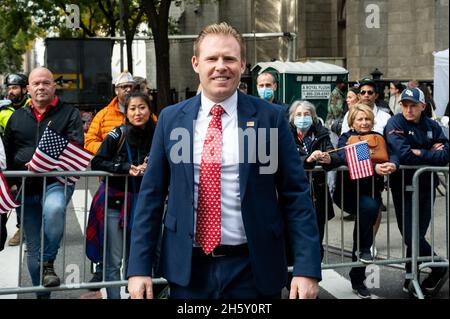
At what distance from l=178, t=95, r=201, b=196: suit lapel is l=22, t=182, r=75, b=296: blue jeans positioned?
337cm

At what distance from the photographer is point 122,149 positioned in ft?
24.1

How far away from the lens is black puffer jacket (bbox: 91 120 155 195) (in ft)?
23.9

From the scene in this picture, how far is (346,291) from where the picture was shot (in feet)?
26.9

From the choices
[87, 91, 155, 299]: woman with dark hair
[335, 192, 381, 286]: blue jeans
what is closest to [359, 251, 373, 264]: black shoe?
[335, 192, 381, 286]: blue jeans

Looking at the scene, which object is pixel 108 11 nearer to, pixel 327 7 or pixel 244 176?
pixel 327 7

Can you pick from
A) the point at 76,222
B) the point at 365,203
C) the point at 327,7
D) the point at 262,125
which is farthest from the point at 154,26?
the point at 262,125

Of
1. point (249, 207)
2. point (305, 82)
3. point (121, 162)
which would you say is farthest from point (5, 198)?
point (305, 82)

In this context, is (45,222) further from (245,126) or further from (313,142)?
(245,126)

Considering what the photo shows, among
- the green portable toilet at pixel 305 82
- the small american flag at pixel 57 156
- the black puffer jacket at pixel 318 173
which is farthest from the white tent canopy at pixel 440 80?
the green portable toilet at pixel 305 82

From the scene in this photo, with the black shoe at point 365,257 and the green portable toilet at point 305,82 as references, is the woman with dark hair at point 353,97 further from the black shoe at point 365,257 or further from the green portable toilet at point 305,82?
the green portable toilet at point 305,82

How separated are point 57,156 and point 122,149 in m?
0.56

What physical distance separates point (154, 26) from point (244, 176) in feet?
74.4

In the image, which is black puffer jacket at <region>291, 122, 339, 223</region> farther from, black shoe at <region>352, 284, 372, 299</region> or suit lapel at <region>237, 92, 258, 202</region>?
suit lapel at <region>237, 92, 258, 202</region>
